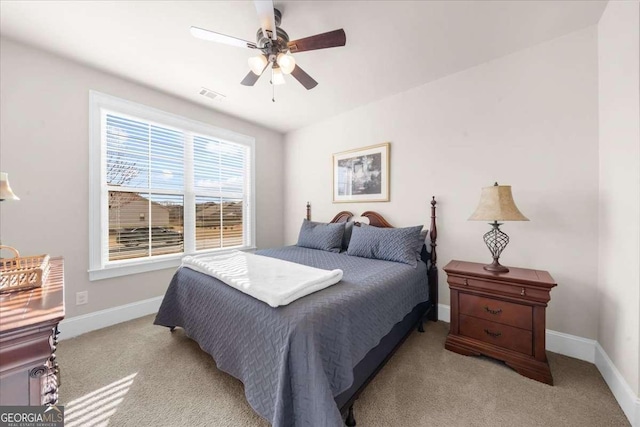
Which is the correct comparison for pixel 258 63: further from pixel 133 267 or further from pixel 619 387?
pixel 619 387

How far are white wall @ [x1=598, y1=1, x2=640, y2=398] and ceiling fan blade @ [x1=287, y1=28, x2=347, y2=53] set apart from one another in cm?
166

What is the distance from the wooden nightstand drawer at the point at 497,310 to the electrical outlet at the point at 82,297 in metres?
3.48

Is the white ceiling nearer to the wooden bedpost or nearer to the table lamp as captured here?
the table lamp

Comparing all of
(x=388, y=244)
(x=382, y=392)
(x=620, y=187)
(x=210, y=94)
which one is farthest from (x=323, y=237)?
(x=620, y=187)

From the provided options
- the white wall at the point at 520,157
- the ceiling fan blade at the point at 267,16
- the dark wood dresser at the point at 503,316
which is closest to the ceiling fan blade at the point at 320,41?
the ceiling fan blade at the point at 267,16

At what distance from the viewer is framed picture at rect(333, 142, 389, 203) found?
3049mm

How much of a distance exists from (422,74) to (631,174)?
1805 millimetres

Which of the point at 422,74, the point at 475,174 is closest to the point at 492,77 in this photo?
the point at 422,74

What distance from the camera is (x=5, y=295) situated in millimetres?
1015

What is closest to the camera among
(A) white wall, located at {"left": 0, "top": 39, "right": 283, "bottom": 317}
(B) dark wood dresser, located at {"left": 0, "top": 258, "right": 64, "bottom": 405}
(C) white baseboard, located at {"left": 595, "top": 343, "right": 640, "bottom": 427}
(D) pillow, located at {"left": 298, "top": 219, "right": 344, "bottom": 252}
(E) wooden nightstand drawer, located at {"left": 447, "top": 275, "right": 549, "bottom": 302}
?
(B) dark wood dresser, located at {"left": 0, "top": 258, "right": 64, "bottom": 405}

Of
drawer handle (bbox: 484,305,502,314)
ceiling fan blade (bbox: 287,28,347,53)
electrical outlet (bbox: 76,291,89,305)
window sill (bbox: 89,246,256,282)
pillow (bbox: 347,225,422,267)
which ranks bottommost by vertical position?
electrical outlet (bbox: 76,291,89,305)

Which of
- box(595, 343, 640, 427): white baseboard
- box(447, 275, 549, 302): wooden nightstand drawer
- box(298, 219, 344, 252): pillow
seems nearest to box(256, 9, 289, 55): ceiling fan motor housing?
box(298, 219, 344, 252): pillow

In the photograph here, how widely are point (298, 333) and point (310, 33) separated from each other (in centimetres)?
216

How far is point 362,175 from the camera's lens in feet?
10.7
